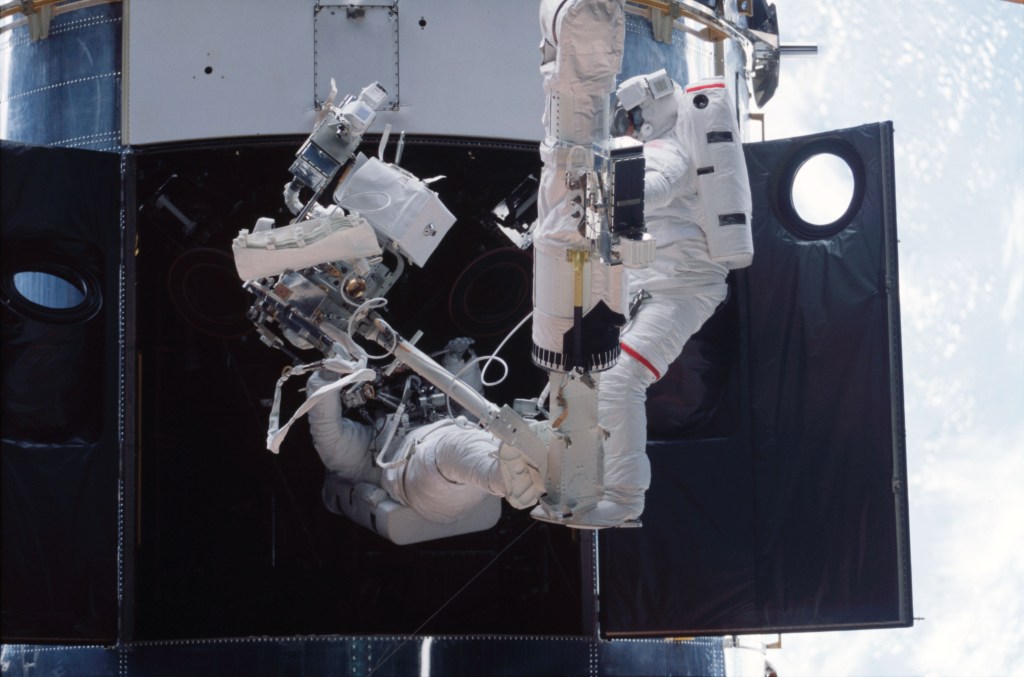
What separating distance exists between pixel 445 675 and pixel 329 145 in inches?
98.9

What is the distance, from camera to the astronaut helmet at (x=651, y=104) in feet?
Result: 16.7

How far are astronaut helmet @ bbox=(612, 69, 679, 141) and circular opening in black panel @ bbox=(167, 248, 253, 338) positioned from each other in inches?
86.5

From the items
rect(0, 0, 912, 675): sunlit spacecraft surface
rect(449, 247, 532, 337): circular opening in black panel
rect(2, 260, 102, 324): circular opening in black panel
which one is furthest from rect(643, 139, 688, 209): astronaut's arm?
rect(2, 260, 102, 324): circular opening in black panel

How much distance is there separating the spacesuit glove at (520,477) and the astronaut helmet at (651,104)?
139 cm

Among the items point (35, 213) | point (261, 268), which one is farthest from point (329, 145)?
point (35, 213)

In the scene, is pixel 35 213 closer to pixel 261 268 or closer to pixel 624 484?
pixel 261 268

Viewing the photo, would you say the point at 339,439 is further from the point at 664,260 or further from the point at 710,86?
Answer: the point at 710,86

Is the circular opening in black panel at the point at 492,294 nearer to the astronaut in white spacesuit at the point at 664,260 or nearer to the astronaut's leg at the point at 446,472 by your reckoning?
the astronaut's leg at the point at 446,472

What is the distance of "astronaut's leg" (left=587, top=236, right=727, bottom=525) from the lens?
466 centimetres

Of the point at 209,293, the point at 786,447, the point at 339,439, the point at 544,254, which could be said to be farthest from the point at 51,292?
the point at 786,447

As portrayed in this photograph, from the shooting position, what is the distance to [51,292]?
19.2 feet

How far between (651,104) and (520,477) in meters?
1.56

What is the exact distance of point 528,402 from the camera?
5.30 metres

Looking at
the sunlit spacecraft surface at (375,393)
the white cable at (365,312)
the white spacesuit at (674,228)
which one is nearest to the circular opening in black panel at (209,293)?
the sunlit spacecraft surface at (375,393)
